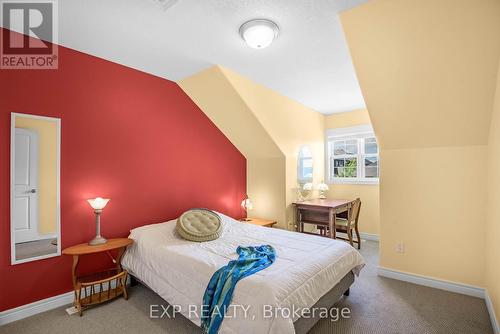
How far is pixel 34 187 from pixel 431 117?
3.95 m

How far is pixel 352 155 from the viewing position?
476 centimetres

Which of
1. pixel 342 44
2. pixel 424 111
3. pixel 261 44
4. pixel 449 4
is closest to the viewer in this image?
pixel 449 4

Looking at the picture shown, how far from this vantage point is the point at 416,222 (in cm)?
283

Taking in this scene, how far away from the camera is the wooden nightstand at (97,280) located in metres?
2.21

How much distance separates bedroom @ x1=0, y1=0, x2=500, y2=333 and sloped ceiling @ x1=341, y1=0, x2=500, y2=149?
0.01 m

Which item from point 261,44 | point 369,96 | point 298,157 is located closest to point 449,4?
point 369,96

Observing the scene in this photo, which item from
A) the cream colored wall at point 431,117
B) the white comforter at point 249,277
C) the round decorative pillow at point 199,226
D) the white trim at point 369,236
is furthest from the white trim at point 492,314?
the round decorative pillow at point 199,226

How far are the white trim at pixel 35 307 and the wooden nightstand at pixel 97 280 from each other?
129 millimetres

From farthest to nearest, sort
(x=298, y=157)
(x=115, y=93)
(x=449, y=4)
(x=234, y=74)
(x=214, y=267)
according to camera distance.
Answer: (x=298, y=157), (x=234, y=74), (x=115, y=93), (x=214, y=267), (x=449, y=4)

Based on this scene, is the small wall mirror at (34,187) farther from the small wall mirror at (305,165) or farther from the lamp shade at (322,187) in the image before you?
the lamp shade at (322,187)

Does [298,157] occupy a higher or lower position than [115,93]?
lower

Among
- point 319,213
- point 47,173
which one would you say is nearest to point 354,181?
point 319,213

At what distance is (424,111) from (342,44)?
1106 millimetres

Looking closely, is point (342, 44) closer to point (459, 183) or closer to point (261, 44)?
point (261, 44)
